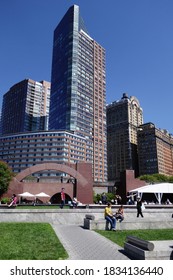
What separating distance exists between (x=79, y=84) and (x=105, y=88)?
29.5 metres

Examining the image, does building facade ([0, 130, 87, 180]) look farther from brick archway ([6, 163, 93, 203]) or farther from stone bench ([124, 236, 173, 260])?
stone bench ([124, 236, 173, 260])

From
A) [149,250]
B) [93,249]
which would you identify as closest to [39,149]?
[93,249]

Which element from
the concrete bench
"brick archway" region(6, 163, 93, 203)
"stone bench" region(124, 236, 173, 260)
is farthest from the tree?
"stone bench" region(124, 236, 173, 260)

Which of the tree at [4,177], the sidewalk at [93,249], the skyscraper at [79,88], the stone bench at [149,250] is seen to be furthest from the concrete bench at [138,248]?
the skyscraper at [79,88]

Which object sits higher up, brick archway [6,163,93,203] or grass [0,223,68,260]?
brick archway [6,163,93,203]

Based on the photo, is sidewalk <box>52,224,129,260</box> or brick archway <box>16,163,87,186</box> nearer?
sidewalk <box>52,224,129,260</box>

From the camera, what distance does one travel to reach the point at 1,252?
28.3ft

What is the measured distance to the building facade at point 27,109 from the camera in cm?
18462

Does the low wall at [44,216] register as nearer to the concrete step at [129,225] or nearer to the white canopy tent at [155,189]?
the concrete step at [129,225]

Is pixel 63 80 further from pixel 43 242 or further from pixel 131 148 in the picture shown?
pixel 43 242

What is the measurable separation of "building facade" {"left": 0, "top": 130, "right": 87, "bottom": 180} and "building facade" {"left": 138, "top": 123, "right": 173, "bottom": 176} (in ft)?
233

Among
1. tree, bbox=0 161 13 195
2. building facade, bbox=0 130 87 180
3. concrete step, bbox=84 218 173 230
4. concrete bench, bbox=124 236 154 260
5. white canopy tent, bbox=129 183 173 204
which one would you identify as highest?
building facade, bbox=0 130 87 180

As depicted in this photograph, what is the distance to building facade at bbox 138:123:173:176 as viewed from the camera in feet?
573
